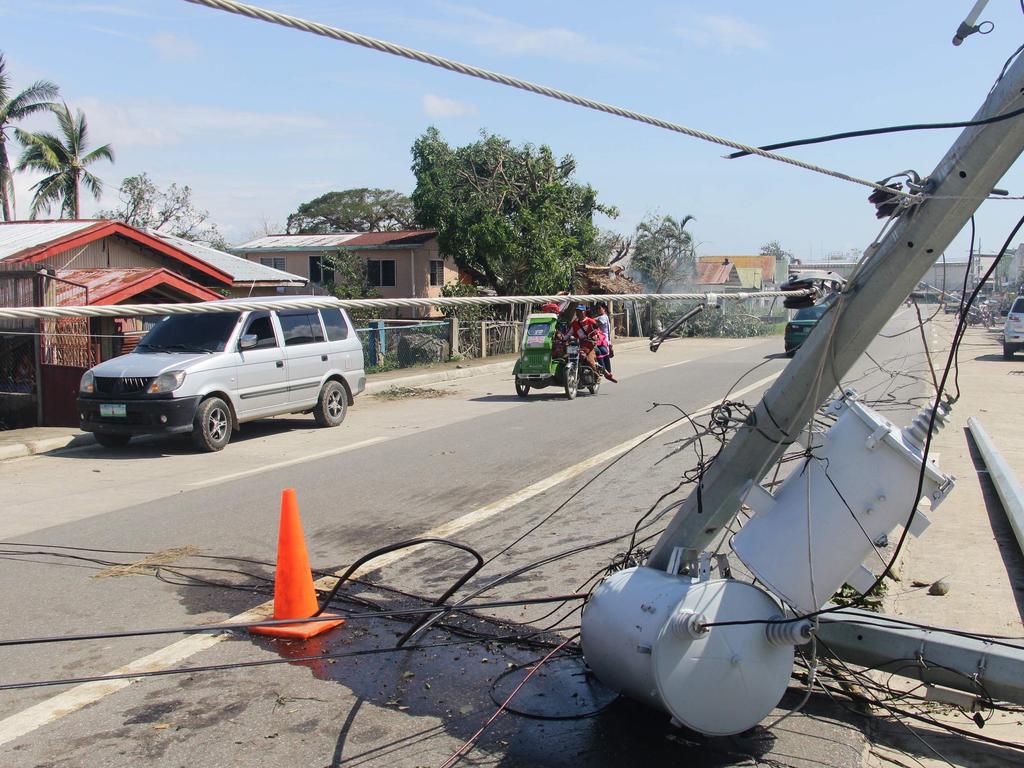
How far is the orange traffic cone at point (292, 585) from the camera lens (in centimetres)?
571

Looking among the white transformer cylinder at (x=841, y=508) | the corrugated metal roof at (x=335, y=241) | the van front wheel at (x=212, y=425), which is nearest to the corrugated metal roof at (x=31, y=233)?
the van front wheel at (x=212, y=425)

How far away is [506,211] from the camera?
34.7m

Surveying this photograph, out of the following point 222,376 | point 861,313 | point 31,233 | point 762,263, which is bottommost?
point 222,376

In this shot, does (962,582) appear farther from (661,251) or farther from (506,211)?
(661,251)

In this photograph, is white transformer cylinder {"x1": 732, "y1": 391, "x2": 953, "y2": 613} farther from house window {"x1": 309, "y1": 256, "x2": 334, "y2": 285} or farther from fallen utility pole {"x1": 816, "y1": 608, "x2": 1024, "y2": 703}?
house window {"x1": 309, "y1": 256, "x2": 334, "y2": 285}

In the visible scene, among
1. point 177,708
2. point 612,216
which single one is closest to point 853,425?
point 177,708

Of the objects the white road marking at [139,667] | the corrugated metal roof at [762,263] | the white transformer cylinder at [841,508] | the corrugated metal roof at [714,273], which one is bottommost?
the white road marking at [139,667]

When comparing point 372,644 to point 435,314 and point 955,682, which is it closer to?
point 955,682

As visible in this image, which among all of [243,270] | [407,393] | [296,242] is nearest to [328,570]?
[407,393]

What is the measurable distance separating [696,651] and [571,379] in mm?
14260

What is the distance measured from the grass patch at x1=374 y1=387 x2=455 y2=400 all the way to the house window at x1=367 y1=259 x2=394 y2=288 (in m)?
23.0

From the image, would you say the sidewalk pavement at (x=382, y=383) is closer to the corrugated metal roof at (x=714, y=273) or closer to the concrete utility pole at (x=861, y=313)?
the concrete utility pole at (x=861, y=313)

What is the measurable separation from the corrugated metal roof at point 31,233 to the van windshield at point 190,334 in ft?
18.2

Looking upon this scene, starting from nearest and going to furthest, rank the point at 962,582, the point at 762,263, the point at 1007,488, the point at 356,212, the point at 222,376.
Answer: the point at 962,582 → the point at 1007,488 → the point at 222,376 → the point at 356,212 → the point at 762,263
